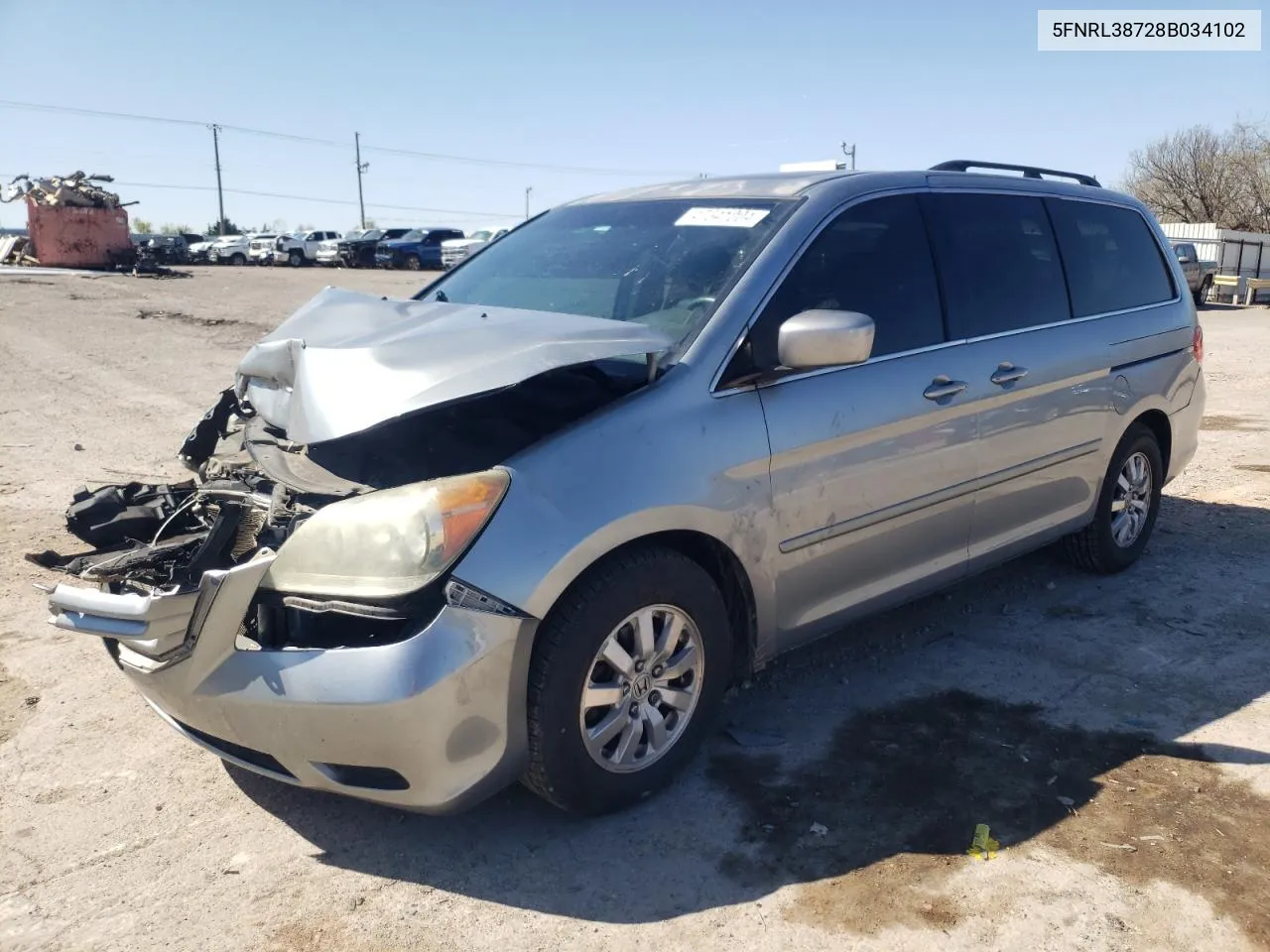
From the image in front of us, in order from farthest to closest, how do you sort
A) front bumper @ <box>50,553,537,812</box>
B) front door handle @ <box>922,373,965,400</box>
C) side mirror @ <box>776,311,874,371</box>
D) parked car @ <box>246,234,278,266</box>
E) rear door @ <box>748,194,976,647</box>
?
parked car @ <box>246,234,278,266</box>, front door handle @ <box>922,373,965,400</box>, rear door @ <box>748,194,976,647</box>, side mirror @ <box>776,311,874,371</box>, front bumper @ <box>50,553,537,812</box>

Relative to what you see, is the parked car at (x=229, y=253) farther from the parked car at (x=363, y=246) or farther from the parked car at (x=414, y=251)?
the parked car at (x=414, y=251)

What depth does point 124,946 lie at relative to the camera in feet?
8.29

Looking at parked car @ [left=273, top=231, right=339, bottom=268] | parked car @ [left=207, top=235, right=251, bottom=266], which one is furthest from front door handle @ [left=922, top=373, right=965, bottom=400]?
parked car @ [left=207, top=235, right=251, bottom=266]

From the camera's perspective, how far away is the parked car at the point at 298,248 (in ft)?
141

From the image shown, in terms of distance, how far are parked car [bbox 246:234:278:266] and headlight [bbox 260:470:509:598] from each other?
44069 millimetres

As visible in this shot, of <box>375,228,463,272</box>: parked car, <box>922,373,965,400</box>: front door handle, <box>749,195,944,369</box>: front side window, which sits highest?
<box>375,228,463,272</box>: parked car

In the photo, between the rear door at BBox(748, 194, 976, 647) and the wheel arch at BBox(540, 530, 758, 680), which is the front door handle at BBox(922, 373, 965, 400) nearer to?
the rear door at BBox(748, 194, 976, 647)

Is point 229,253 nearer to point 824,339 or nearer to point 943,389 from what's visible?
point 943,389

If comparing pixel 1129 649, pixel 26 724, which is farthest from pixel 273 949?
pixel 1129 649

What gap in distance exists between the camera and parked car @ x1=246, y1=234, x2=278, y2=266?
43656 mm

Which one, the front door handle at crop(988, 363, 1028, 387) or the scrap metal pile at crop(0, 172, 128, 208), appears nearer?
the front door handle at crop(988, 363, 1028, 387)

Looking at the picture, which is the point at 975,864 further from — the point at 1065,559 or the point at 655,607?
the point at 1065,559

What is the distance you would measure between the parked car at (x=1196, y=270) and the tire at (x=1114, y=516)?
80.3 ft

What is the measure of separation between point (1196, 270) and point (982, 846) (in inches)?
1198
